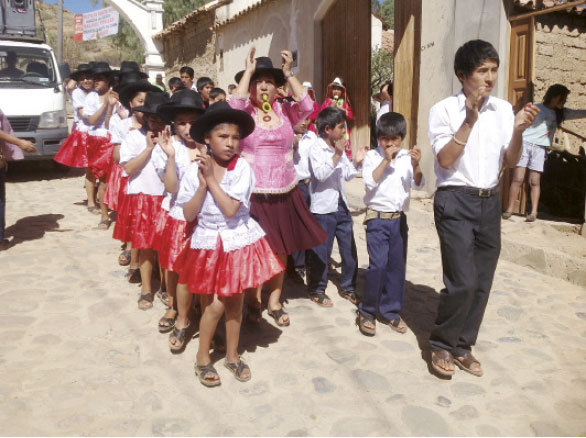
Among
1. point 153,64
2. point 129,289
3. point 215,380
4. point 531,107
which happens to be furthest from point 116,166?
point 153,64

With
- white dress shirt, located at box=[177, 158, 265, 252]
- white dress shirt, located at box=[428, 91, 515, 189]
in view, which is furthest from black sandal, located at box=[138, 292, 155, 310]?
white dress shirt, located at box=[428, 91, 515, 189]

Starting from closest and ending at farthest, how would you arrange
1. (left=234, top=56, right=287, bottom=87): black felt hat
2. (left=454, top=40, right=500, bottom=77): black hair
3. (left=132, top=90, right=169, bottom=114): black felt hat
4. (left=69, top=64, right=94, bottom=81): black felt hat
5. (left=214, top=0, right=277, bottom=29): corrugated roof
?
(left=454, top=40, right=500, bottom=77): black hair, (left=234, top=56, right=287, bottom=87): black felt hat, (left=132, top=90, right=169, bottom=114): black felt hat, (left=69, top=64, right=94, bottom=81): black felt hat, (left=214, top=0, right=277, bottom=29): corrugated roof

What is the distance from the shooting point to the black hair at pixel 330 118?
4.18 m

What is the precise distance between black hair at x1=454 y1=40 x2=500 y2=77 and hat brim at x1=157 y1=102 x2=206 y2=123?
5.41ft

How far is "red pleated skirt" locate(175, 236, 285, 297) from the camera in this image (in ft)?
10.0

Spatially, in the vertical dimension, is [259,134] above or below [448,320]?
above

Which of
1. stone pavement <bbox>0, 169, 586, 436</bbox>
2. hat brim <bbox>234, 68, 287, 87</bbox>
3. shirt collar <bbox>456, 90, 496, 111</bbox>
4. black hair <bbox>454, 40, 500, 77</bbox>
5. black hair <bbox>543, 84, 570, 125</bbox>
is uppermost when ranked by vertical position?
black hair <bbox>543, 84, 570, 125</bbox>

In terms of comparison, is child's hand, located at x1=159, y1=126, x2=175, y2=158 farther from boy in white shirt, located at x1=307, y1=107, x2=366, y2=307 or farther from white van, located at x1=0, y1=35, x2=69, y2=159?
white van, located at x1=0, y1=35, x2=69, y2=159

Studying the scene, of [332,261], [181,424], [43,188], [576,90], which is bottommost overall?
[181,424]

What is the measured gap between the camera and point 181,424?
109 inches

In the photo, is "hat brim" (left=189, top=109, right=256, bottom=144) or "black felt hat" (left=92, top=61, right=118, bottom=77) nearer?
"hat brim" (left=189, top=109, right=256, bottom=144)

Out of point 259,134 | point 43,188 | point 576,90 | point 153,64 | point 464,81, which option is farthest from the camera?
point 153,64

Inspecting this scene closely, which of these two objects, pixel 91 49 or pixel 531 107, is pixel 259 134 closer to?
pixel 531 107

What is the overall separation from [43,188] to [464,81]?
8.71 metres
